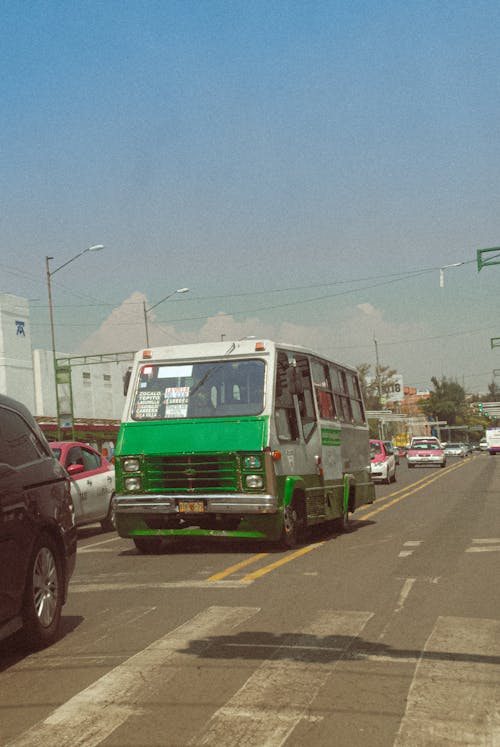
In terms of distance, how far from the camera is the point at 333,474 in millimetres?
15672

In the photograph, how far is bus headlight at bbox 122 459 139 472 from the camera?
13.3 metres

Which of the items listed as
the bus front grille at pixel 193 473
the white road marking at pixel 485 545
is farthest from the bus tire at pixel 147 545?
the white road marking at pixel 485 545

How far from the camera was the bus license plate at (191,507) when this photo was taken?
1283 centimetres

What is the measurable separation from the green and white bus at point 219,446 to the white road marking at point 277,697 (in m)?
5.53

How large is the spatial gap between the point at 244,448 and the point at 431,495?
14.7 meters

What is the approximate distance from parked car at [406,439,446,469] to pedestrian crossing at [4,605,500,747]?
47.6 meters

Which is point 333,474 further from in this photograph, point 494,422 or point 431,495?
point 494,422

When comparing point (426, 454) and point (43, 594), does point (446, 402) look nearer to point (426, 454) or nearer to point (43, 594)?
point (426, 454)

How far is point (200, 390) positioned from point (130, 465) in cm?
143

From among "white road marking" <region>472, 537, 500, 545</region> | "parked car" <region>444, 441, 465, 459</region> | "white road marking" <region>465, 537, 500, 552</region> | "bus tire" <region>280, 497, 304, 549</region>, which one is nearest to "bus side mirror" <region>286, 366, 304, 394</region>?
"bus tire" <region>280, 497, 304, 549</region>

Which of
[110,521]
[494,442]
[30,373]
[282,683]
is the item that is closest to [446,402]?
[494,442]

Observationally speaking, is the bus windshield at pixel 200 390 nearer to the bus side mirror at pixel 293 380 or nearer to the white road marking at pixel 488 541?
the bus side mirror at pixel 293 380

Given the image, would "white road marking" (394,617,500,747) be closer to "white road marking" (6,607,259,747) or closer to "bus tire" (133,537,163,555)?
"white road marking" (6,607,259,747)

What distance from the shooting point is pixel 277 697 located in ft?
17.9
